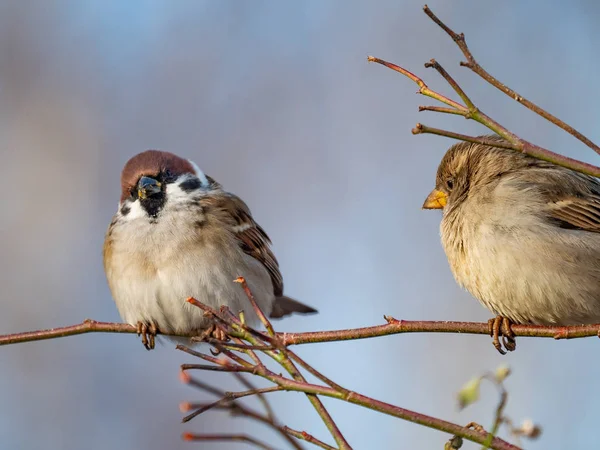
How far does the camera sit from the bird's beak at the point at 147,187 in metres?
3.96

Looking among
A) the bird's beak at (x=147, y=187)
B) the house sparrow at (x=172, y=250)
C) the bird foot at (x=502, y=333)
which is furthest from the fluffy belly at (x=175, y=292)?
the bird foot at (x=502, y=333)

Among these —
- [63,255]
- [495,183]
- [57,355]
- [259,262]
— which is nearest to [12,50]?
[63,255]

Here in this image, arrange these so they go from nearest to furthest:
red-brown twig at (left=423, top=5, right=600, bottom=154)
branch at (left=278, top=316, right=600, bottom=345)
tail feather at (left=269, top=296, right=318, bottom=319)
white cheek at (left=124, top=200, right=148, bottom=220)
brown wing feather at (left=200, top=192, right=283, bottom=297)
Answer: red-brown twig at (left=423, top=5, right=600, bottom=154), branch at (left=278, top=316, right=600, bottom=345), white cheek at (left=124, top=200, right=148, bottom=220), brown wing feather at (left=200, top=192, right=283, bottom=297), tail feather at (left=269, top=296, right=318, bottom=319)

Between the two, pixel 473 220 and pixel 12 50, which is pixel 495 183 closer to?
pixel 473 220

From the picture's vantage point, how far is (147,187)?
13.0ft

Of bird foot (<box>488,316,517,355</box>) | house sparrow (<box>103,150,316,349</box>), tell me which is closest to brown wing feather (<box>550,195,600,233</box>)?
bird foot (<box>488,316,517,355</box>)

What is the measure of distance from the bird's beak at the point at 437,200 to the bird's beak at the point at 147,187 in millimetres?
1246

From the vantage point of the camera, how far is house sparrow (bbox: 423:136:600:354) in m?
3.21

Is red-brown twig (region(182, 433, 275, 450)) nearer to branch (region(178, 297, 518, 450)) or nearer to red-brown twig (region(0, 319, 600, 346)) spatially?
branch (region(178, 297, 518, 450))

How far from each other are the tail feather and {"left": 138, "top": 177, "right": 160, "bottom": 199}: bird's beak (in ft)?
3.46

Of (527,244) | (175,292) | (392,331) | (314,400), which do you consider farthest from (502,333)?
(314,400)

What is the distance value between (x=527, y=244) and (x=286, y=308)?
1.79m

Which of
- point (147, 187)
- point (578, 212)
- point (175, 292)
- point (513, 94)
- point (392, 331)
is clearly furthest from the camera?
point (147, 187)

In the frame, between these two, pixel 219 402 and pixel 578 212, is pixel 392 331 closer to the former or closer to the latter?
pixel 219 402
